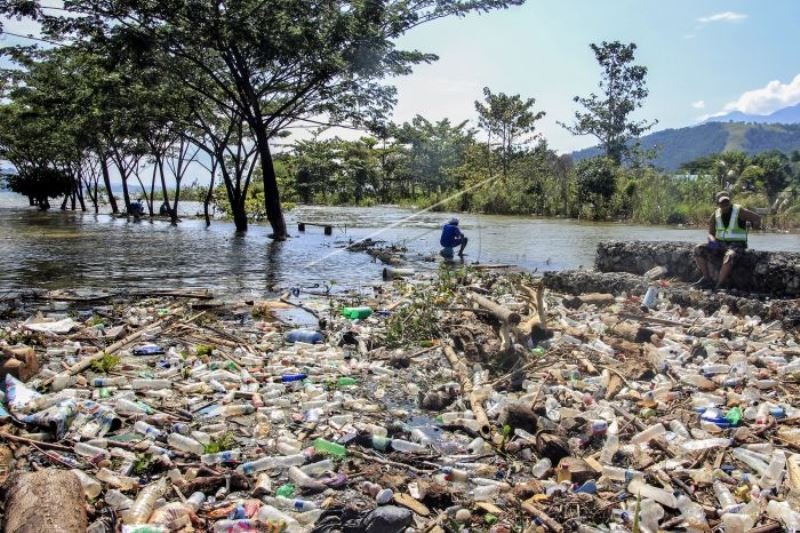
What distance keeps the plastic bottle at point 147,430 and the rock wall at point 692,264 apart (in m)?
10.8

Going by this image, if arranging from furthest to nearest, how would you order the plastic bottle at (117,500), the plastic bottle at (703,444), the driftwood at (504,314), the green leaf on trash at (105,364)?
the driftwood at (504,314) < the green leaf on trash at (105,364) < the plastic bottle at (703,444) < the plastic bottle at (117,500)

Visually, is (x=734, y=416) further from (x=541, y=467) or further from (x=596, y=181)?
(x=596, y=181)

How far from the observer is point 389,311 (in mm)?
10000

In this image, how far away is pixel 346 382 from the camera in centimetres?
636

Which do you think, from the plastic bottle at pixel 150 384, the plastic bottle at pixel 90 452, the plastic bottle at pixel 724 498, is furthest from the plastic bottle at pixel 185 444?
the plastic bottle at pixel 724 498

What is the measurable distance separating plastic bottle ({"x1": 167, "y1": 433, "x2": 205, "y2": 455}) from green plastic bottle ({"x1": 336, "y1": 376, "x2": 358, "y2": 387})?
6.07ft

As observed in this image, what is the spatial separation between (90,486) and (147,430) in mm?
980

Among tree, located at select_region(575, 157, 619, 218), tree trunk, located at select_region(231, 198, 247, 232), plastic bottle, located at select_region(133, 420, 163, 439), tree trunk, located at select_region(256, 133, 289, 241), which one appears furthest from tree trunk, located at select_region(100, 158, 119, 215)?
plastic bottle, located at select_region(133, 420, 163, 439)

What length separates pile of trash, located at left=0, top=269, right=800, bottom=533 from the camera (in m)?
3.83

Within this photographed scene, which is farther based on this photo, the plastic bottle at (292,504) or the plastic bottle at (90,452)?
the plastic bottle at (90,452)

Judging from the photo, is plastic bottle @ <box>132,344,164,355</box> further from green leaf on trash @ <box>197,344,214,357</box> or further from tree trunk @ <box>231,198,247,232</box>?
tree trunk @ <box>231,198,247,232</box>

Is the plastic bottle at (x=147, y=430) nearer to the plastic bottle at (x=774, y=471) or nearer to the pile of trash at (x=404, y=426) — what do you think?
the pile of trash at (x=404, y=426)

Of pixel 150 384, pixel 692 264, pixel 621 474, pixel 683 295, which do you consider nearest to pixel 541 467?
pixel 621 474

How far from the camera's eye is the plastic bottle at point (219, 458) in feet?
14.5
